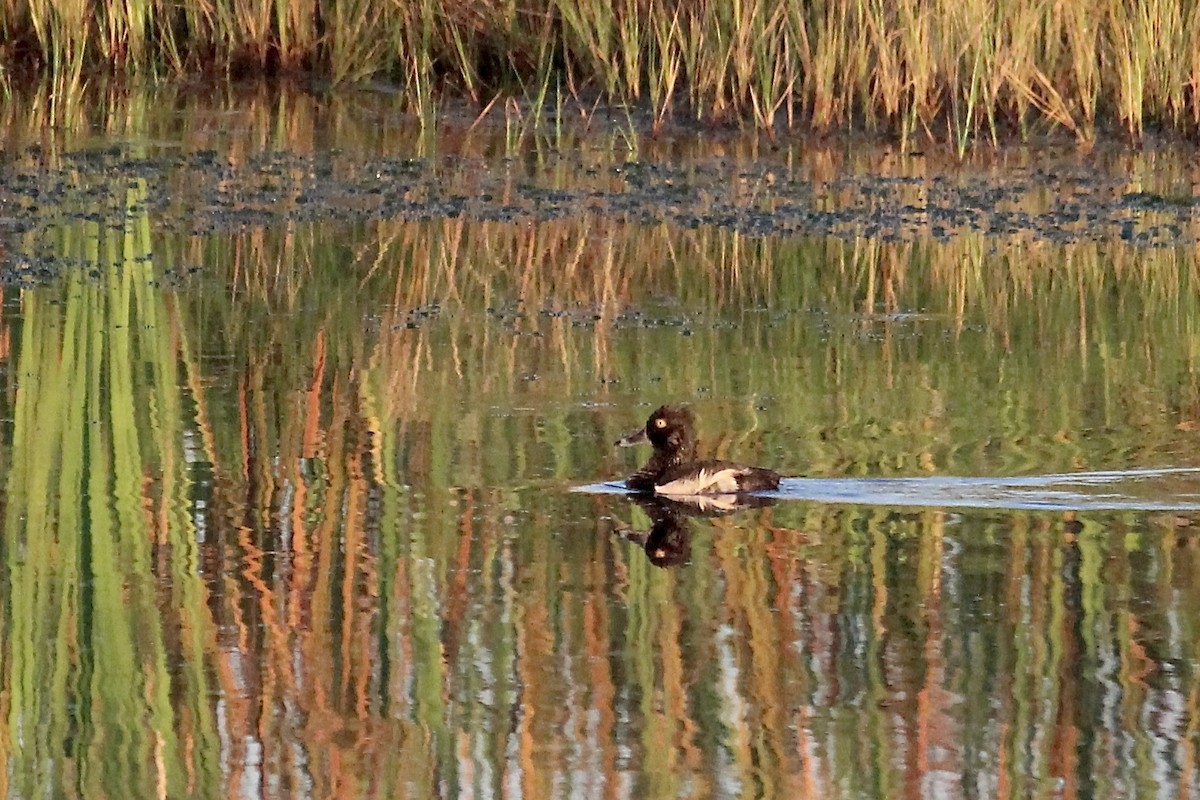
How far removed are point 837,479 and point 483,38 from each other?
894 cm

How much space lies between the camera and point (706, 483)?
642 centimetres

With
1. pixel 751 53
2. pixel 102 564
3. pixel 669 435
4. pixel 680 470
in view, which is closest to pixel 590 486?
pixel 680 470

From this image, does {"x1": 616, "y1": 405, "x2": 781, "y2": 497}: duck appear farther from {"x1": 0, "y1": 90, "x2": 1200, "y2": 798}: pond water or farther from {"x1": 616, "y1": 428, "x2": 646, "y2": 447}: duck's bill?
{"x1": 0, "y1": 90, "x2": 1200, "y2": 798}: pond water

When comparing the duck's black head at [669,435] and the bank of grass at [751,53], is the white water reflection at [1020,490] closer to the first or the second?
the duck's black head at [669,435]

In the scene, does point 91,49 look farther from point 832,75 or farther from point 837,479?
point 837,479

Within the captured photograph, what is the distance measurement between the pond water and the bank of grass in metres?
0.86

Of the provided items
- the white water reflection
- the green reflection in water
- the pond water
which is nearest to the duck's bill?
the pond water

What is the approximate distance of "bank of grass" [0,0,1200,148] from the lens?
41.4 feet

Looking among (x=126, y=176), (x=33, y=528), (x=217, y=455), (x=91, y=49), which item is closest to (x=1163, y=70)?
(x=126, y=176)

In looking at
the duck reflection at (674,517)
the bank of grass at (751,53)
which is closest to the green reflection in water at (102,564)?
the duck reflection at (674,517)

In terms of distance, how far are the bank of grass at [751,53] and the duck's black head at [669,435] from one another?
19.6ft

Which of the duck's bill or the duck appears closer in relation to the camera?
the duck

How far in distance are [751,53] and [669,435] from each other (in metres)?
6.79

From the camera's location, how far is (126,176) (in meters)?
11.9
